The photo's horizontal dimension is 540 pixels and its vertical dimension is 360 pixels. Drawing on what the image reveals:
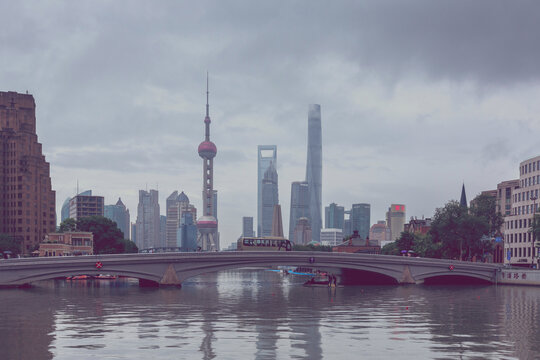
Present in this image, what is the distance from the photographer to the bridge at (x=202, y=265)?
104m

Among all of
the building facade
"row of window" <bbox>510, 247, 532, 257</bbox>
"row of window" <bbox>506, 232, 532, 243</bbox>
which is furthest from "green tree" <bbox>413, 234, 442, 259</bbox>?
"row of window" <bbox>510, 247, 532, 257</bbox>

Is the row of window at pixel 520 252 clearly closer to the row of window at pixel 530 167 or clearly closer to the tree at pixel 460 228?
the tree at pixel 460 228

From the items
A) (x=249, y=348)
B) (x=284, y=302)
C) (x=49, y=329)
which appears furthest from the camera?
(x=284, y=302)

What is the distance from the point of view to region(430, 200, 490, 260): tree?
487ft

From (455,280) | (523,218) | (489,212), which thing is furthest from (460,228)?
(489,212)

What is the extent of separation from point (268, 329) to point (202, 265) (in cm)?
6572

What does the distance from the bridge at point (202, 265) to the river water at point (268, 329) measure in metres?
21.5

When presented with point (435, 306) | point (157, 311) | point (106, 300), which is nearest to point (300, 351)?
point (157, 311)

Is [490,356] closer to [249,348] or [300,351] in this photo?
[300,351]

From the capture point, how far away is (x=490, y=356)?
1496 inches

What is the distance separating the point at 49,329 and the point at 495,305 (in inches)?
1941

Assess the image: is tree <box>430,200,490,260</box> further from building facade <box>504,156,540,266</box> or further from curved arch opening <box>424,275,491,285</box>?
curved arch opening <box>424,275,491,285</box>

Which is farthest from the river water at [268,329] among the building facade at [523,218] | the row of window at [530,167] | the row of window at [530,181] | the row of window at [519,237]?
the row of window at [530,167]

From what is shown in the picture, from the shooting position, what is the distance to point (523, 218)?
158750 mm
